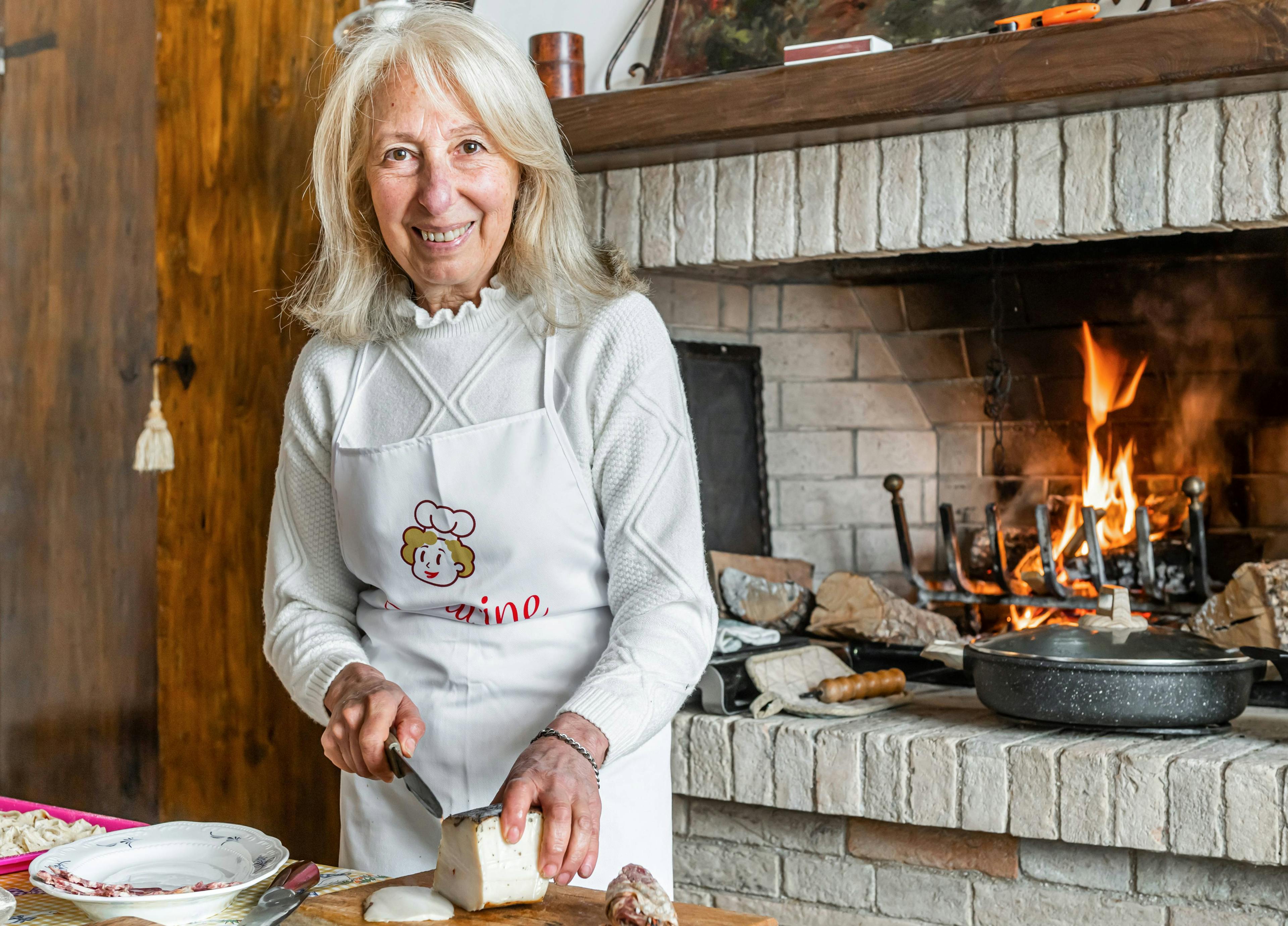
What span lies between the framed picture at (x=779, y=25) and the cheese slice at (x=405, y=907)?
62.9 inches

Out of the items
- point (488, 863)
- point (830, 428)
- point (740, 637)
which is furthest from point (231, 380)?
point (488, 863)

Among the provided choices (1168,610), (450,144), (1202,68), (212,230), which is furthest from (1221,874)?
(212,230)

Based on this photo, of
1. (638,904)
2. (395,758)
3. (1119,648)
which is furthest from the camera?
(1119,648)

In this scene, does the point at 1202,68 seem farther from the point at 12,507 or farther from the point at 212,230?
the point at 12,507

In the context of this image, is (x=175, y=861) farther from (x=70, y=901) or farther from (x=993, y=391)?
(x=993, y=391)

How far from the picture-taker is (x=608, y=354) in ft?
4.81

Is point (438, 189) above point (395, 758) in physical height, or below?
above

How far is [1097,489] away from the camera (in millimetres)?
2785

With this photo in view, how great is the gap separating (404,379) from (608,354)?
→ 25cm

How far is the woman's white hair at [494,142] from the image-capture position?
4.76 feet

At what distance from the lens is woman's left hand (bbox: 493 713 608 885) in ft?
3.56

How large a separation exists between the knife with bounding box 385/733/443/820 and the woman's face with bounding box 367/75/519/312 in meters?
0.53

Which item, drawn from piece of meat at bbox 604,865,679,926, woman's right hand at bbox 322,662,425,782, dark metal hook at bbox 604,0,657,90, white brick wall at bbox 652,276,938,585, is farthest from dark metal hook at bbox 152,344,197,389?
piece of meat at bbox 604,865,679,926

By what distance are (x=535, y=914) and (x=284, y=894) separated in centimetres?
21
